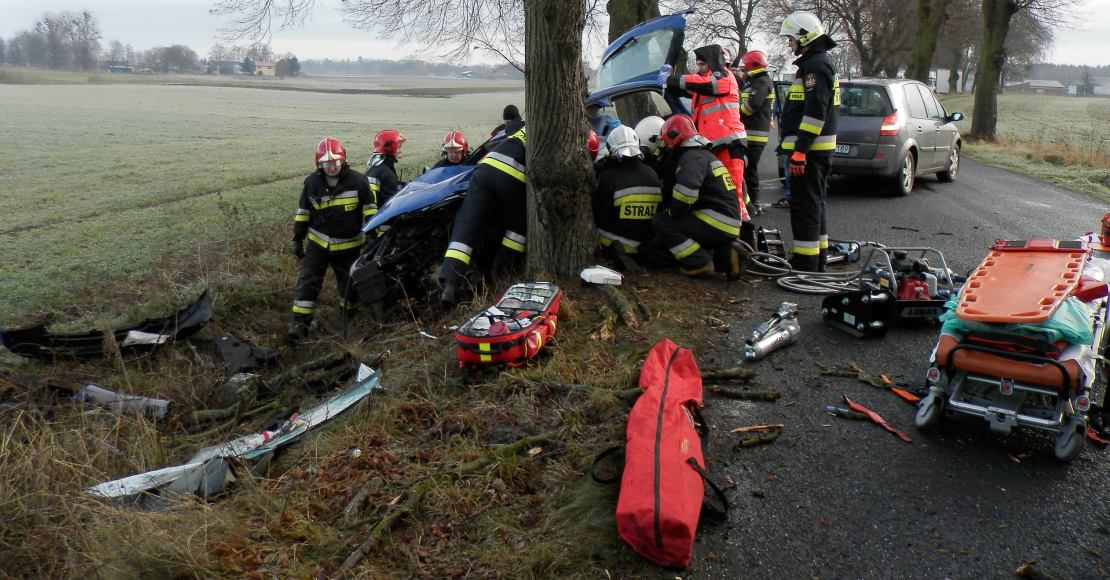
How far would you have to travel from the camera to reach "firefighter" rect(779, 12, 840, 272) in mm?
Result: 6602

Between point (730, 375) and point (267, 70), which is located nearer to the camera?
point (730, 375)

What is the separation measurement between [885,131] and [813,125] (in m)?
4.56

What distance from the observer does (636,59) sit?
27.2ft

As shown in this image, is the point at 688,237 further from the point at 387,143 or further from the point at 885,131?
the point at 885,131

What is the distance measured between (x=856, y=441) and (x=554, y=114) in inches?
132

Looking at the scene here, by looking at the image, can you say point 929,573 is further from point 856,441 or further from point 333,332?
point 333,332

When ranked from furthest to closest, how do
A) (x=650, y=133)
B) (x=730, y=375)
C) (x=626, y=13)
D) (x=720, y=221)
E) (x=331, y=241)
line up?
(x=626, y=13) → (x=331, y=241) → (x=650, y=133) → (x=720, y=221) → (x=730, y=375)

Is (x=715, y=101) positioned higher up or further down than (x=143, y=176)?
higher up

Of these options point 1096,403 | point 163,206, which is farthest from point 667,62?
point 163,206

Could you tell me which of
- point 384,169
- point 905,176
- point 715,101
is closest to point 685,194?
point 715,101

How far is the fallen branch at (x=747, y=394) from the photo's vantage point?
4.39 m

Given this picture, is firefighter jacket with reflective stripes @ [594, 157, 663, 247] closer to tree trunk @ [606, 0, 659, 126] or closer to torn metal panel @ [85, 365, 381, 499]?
torn metal panel @ [85, 365, 381, 499]

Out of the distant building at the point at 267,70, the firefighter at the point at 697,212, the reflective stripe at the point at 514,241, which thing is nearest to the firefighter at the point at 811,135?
the firefighter at the point at 697,212

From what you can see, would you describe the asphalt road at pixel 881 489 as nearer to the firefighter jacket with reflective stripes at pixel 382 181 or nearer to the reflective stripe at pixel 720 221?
the reflective stripe at pixel 720 221
